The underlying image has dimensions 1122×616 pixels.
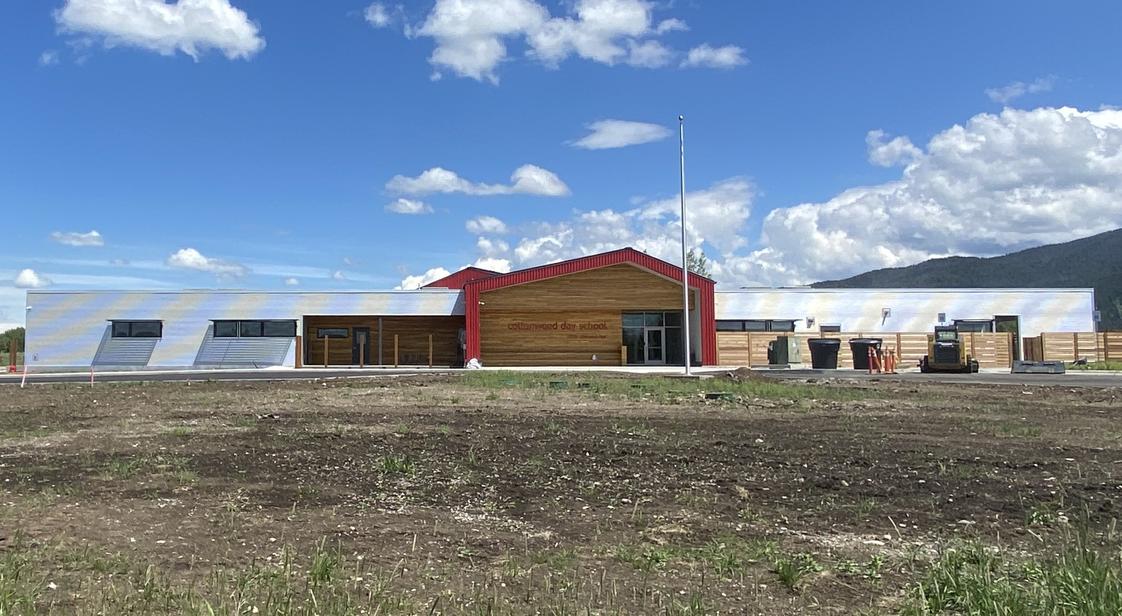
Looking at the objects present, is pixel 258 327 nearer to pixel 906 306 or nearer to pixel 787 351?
pixel 787 351

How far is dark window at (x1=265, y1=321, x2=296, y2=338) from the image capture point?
43.5 metres

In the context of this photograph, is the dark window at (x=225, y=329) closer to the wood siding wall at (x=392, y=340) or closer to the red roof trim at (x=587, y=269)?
the wood siding wall at (x=392, y=340)

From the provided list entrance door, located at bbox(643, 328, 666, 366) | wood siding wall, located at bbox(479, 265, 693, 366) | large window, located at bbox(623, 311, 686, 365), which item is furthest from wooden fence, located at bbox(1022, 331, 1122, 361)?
wood siding wall, located at bbox(479, 265, 693, 366)

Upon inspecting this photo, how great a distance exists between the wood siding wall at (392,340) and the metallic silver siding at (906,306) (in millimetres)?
15855

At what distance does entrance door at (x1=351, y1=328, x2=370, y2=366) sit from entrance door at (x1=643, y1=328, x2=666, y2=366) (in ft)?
49.6

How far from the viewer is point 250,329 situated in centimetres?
4334

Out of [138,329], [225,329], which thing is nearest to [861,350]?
[225,329]

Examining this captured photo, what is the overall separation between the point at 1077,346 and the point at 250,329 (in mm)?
44018

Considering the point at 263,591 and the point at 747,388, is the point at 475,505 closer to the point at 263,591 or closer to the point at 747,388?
the point at 263,591

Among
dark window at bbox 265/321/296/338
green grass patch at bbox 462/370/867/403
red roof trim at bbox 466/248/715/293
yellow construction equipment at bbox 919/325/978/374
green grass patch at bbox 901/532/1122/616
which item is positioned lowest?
green grass patch at bbox 901/532/1122/616

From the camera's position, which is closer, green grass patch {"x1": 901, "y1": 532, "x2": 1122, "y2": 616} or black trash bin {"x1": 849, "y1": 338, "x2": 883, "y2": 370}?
green grass patch {"x1": 901, "y1": 532, "x2": 1122, "y2": 616}

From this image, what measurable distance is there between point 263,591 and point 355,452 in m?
5.50

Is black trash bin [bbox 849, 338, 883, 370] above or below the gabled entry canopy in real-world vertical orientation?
below

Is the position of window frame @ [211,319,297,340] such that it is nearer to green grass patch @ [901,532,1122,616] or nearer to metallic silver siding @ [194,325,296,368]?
metallic silver siding @ [194,325,296,368]
